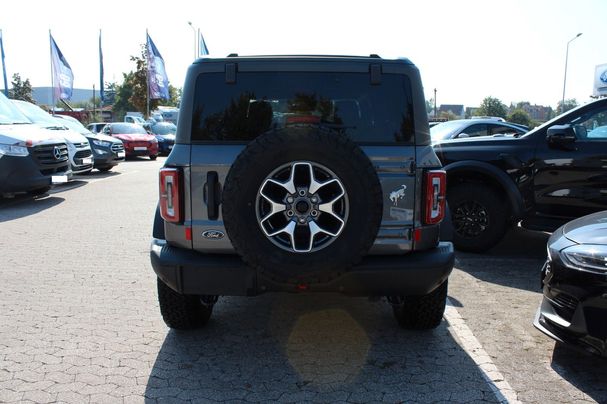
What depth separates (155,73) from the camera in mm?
37094

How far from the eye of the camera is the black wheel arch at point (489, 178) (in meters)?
5.69

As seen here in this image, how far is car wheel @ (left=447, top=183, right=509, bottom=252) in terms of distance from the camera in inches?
230

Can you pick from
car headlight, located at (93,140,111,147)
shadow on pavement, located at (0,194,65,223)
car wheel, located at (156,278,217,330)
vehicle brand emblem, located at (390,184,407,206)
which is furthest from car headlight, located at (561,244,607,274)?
car headlight, located at (93,140,111,147)

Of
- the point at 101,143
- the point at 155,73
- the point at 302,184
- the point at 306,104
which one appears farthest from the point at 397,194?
the point at 155,73

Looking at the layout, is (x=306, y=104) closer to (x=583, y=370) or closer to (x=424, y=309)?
(x=424, y=309)

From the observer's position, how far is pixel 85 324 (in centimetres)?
388

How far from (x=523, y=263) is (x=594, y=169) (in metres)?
1.25

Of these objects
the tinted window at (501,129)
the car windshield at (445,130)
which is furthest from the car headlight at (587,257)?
the tinted window at (501,129)

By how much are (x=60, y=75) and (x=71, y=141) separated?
23.7 m

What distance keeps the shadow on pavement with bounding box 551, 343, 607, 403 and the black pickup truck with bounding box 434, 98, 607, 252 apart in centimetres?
243

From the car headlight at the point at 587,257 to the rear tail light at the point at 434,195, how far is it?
79 centimetres

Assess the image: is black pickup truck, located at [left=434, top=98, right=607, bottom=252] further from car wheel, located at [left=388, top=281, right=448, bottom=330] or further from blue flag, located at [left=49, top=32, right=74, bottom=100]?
blue flag, located at [left=49, top=32, right=74, bottom=100]

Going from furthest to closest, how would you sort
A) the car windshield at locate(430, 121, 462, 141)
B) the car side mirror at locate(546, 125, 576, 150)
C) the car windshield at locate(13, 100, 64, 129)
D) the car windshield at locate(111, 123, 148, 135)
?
the car windshield at locate(111, 123, 148, 135) → the car windshield at locate(13, 100, 64, 129) → the car windshield at locate(430, 121, 462, 141) → the car side mirror at locate(546, 125, 576, 150)

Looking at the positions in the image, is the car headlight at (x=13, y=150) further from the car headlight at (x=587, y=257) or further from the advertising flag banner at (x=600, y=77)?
the advertising flag banner at (x=600, y=77)
